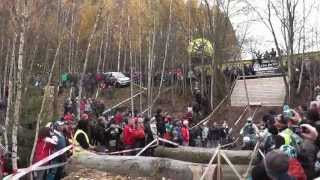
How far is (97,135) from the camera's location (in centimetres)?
1563

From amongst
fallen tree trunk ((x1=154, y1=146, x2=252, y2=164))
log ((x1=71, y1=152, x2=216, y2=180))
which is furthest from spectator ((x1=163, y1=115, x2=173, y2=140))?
log ((x1=71, y1=152, x2=216, y2=180))

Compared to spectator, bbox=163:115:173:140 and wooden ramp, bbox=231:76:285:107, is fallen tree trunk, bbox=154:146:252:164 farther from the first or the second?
wooden ramp, bbox=231:76:285:107

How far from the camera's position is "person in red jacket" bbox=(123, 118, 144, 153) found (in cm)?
1594

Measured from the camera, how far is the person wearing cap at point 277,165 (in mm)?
5117

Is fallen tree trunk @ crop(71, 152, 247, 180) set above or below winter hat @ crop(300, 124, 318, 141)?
below

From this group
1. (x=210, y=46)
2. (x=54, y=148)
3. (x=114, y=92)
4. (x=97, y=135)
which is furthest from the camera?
(x=114, y=92)

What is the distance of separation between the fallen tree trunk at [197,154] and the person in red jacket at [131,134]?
2.18 feet

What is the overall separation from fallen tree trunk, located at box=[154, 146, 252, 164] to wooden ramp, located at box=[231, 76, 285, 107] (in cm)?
1968

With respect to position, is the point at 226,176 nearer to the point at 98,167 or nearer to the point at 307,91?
the point at 98,167

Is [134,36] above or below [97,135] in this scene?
above

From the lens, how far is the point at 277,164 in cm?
511

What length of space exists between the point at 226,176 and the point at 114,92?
3209 cm

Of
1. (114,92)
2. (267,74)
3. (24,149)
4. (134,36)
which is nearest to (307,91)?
(267,74)

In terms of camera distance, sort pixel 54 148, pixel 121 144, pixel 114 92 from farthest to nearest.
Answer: pixel 114 92 < pixel 121 144 < pixel 54 148
